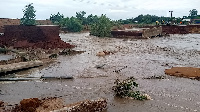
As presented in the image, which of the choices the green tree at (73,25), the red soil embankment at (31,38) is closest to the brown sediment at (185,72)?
the red soil embankment at (31,38)

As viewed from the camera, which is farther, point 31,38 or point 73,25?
point 73,25

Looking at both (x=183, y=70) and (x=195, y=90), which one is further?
(x=183, y=70)

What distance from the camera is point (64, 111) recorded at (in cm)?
558

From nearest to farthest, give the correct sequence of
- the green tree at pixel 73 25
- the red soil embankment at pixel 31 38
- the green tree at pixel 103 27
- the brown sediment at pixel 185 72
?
the brown sediment at pixel 185 72, the red soil embankment at pixel 31 38, the green tree at pixel 103 27, the green tree at pixel 73 25

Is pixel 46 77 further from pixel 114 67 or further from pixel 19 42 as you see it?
pixel 19 42

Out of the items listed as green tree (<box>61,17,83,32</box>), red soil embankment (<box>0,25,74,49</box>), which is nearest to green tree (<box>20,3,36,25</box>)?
green tree (<box>61,17,83,32</box>)

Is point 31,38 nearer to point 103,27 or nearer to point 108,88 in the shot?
point 108,88

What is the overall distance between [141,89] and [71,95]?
9.55 ft

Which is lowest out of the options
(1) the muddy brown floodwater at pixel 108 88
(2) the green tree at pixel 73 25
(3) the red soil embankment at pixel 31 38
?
(1) the muddy brown floodwater at pixel 108 88

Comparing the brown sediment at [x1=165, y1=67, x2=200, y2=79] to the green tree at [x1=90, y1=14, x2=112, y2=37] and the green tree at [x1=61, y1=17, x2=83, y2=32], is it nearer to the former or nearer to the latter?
the green tree at [x1=90, y1=14, x2=112, y2=37]

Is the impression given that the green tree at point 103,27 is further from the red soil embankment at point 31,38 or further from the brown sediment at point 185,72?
the brown sediment at point 185,72

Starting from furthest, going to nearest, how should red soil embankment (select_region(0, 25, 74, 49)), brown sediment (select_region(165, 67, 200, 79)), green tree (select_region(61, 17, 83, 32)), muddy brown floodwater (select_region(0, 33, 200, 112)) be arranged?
1. green tree (select_region(61, 17, 83, 32))
2. red soil embankment (select_region(0, 25, 74, 49))
3. brown sediment (select_region(165, 67, 200, 79))
4. muddy brown floodwater (select_region(0, 33, 200, 112))

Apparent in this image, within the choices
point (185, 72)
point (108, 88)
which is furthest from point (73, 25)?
point (108, 88)

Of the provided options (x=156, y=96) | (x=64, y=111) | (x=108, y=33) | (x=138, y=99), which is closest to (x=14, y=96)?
(x=64, y=111)
